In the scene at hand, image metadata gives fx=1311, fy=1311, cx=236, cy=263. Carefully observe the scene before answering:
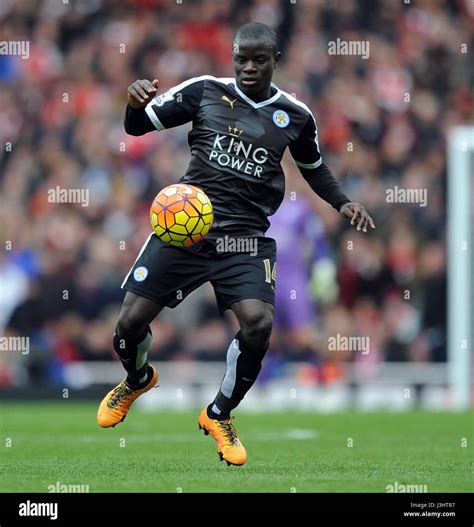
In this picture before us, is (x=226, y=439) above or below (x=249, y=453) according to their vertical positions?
above

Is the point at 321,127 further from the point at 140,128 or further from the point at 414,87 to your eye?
the point at 140,128

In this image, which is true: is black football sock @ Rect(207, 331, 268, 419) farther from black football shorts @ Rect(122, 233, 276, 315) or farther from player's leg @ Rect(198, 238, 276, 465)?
black football shorts @ Rect(122, 233, 276, 315)

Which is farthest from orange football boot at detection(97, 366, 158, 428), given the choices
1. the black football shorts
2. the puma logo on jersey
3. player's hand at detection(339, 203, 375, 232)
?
the puma logo on jersey

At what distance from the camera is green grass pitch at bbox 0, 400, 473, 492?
7.30m

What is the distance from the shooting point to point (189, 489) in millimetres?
6863

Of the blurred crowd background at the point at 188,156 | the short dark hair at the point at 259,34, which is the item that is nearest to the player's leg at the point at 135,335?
the short dark hair at the point at 259,34

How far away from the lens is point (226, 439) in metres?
8.34

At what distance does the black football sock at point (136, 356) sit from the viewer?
8.73 metres

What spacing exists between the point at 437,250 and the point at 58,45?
288 inches

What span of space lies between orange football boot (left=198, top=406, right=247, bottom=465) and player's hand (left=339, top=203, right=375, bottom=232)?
5.01ft

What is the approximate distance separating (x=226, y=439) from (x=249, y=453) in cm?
128

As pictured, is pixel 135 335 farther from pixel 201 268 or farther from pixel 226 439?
pixel 226 439

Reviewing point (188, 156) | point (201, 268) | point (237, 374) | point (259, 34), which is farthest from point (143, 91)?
point (188, 156)
